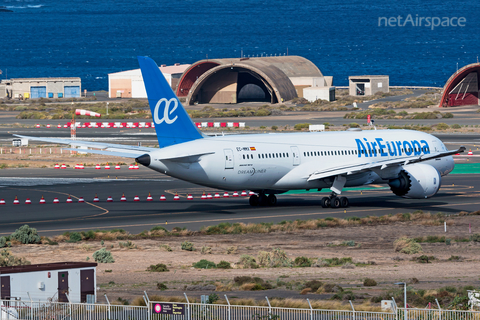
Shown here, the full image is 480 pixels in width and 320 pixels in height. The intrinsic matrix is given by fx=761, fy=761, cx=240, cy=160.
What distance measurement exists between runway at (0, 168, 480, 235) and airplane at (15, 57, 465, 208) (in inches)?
69.1

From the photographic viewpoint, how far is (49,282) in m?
23.7

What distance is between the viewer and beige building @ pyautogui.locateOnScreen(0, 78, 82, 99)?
586 feet

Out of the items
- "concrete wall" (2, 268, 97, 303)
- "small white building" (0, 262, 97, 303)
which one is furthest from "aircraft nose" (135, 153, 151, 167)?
"concrete wall" (2, 268, 97, 303)

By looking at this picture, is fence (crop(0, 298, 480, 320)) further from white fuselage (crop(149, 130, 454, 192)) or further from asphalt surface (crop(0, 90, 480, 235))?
white fuselage (crop(149, 130, 454, 192))

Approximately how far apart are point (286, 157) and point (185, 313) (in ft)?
89.3

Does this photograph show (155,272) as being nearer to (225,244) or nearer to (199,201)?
(225,244)

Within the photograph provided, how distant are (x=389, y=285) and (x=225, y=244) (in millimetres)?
11806

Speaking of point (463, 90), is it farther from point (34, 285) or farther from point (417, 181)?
point (34, 285)

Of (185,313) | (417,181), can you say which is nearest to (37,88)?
(417,181)

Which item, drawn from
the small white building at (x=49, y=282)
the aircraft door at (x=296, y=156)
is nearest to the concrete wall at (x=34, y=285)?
the small white building at (x=49, y=282)

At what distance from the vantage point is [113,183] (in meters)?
62.7

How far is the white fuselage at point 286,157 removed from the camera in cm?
4391

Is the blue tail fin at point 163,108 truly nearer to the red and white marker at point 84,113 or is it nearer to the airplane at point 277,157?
the airplane at point 277,157

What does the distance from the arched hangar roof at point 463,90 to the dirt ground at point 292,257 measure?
94.4 meters
